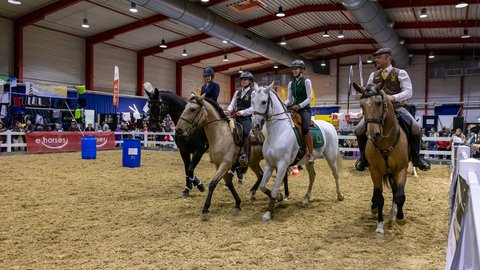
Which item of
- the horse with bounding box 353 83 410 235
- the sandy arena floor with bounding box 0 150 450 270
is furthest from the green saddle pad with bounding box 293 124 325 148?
the horse with bounding box 353 83 410 235

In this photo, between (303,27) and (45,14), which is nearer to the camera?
(45,14)

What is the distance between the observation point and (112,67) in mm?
25203

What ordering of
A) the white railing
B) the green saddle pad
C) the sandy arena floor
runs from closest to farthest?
1. the sandy arena floor
2. the green saddle pad
3. the white railing

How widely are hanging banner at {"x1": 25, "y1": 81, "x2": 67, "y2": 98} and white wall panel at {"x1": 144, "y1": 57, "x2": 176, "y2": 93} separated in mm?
9378

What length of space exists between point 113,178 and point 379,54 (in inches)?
271

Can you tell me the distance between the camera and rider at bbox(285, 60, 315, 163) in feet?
18.6

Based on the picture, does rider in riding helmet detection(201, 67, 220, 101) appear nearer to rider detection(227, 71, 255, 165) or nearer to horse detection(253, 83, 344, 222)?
rider detection(227, 71, 255, 165)

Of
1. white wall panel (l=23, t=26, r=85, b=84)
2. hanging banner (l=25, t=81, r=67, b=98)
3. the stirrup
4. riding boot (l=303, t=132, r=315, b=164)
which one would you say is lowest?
the stirrup

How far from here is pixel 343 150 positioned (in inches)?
595

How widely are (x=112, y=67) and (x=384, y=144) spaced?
2427cm

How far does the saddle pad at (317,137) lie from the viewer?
20.1 ft

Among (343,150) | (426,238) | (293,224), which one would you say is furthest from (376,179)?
(343,150)

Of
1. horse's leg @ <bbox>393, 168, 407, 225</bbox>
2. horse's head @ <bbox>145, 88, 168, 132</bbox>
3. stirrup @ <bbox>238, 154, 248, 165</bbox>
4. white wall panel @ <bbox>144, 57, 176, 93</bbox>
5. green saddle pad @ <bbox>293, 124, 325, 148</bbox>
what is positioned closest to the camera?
horse's leg @ <bbox>393, 168, 407, 225</bbox>

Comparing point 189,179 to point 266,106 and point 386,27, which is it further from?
point 386,27
